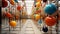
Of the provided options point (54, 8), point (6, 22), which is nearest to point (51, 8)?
point (54, 8)

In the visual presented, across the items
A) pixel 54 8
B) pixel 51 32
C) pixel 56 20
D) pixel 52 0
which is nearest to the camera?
pixel 54 8

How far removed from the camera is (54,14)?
1.78 m

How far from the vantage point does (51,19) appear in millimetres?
1814

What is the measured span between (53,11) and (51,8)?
47 millimetres

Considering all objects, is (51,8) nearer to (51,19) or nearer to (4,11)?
(51,19)

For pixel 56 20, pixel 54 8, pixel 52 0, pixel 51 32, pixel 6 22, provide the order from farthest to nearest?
pixel 6 22 → pixel 51 32 → pixel 52 0 → pixel 56 20 → pixel 54 8

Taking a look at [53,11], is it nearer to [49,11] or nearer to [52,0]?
[49,11]

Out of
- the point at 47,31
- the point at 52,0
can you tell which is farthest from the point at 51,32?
the point at 52,0

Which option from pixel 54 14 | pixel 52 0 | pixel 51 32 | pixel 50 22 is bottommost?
pixel 51 32

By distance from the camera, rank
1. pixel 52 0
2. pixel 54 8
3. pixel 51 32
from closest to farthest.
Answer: pixel 54 8, pixel 52 0, pixel 51 32

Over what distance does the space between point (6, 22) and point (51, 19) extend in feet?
5.90

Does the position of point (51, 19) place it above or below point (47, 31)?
above

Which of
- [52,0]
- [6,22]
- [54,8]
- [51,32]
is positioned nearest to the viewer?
[54,8]

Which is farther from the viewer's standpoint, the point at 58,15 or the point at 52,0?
the point at 52,0
